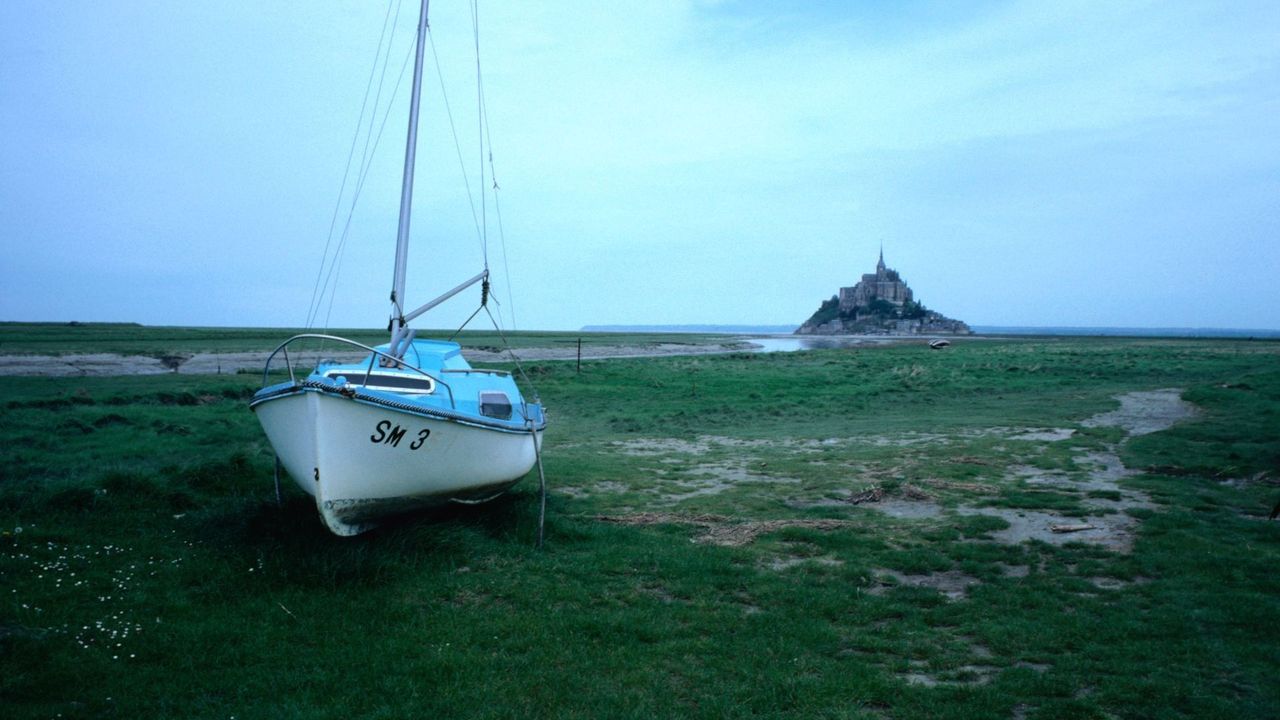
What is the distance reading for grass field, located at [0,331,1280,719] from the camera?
18.0 feet

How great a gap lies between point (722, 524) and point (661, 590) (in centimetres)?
281

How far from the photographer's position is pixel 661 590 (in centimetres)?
779

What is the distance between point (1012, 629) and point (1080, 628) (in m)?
0.60

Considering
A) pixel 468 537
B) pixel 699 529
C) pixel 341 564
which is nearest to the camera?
pixel 341 564

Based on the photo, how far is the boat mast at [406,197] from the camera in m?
10.8

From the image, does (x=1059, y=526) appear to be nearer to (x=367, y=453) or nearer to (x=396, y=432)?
(x=396, y=432)

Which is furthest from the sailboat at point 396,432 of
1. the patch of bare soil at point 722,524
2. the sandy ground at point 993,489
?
the sandy ground at point 993,489

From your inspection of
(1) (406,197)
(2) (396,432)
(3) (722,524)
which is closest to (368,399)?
(2) (396,432)

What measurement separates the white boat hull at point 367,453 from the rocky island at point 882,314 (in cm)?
16582

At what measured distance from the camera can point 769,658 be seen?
6109 mm

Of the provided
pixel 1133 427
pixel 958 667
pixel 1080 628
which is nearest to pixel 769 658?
pixel 958 667

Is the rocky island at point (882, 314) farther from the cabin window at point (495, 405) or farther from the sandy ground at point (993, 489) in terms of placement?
the cabin window at point (495, 405)

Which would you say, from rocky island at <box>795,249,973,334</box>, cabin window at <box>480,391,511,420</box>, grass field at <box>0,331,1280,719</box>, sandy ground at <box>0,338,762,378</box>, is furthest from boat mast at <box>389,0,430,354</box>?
rocky island at <box>795,249,973,334</box>

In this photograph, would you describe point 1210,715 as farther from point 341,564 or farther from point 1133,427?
point 1133,427
